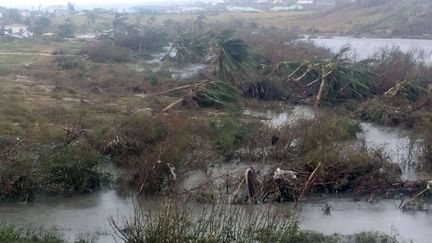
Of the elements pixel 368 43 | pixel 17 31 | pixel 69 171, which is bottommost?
pixel 17 31

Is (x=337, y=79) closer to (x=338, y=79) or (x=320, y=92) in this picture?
(x=338, y=79)

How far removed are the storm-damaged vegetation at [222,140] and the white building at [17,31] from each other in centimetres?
2927

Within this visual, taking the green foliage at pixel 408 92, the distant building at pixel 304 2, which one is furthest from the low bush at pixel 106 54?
the distant building at pixel 304 2

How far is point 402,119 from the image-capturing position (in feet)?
65.3

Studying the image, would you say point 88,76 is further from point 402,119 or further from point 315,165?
point 315,165

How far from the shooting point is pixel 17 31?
60375 millimetres

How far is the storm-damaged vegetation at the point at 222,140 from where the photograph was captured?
1166cm

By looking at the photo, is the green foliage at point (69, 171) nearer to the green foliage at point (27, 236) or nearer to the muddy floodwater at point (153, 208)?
the muddy floodwater at point (153, 208)

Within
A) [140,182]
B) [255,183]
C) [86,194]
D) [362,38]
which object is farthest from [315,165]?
[362,38]

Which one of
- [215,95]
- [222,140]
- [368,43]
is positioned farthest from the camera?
[368,43]

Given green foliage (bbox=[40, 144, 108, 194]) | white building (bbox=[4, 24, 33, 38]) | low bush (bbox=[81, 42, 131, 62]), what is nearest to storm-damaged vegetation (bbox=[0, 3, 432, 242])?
green foliage (bbox=[40, 144, 108, 194])

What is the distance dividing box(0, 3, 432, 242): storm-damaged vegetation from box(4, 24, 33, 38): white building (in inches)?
1152

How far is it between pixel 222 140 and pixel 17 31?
49507 mm

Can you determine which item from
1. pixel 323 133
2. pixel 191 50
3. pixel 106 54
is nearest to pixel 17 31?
pixel 106 54
